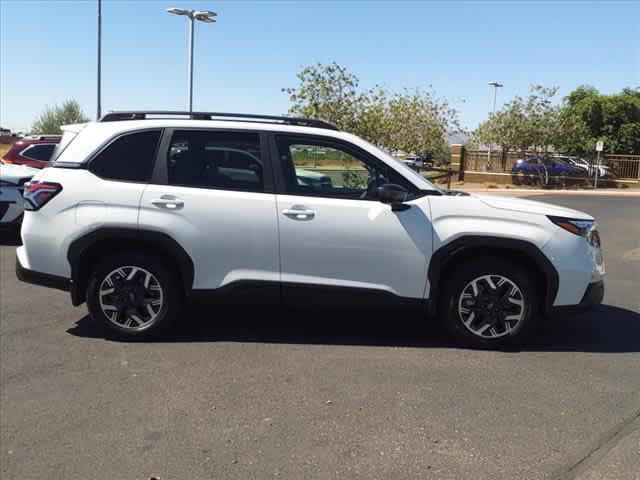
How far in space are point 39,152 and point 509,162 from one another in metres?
29.0

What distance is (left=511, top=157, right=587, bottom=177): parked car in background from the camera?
3497 centimetres

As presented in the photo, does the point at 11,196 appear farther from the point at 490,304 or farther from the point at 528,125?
the point at 528,125

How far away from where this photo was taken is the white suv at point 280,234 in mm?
5086

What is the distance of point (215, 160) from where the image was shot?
530cm

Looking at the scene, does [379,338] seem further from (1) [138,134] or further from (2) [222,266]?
(1) [138,134]

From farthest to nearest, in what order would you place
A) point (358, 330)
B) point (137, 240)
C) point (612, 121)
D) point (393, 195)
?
point (612, 121), point (358, 330), point (137, 240), point (393, 195)

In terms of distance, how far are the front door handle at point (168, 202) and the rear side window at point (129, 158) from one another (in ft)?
0.77

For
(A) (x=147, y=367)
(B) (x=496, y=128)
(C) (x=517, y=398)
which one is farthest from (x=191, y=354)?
(B) (x=496, y=128)

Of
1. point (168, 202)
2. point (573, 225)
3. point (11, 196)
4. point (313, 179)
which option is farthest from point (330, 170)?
point (11, 196)

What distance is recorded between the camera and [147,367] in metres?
4.82

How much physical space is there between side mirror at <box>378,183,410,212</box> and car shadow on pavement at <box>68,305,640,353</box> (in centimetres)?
94

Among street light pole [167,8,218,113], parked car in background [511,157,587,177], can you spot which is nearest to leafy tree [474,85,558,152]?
A: parked car in background [511,157,587,177]

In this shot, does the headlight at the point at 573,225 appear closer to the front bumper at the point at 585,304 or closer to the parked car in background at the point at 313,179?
the front bumper at the point at 585,304

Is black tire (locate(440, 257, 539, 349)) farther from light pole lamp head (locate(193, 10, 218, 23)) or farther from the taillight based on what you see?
light pole lamp head (locate(193, 10, 218, 23))
